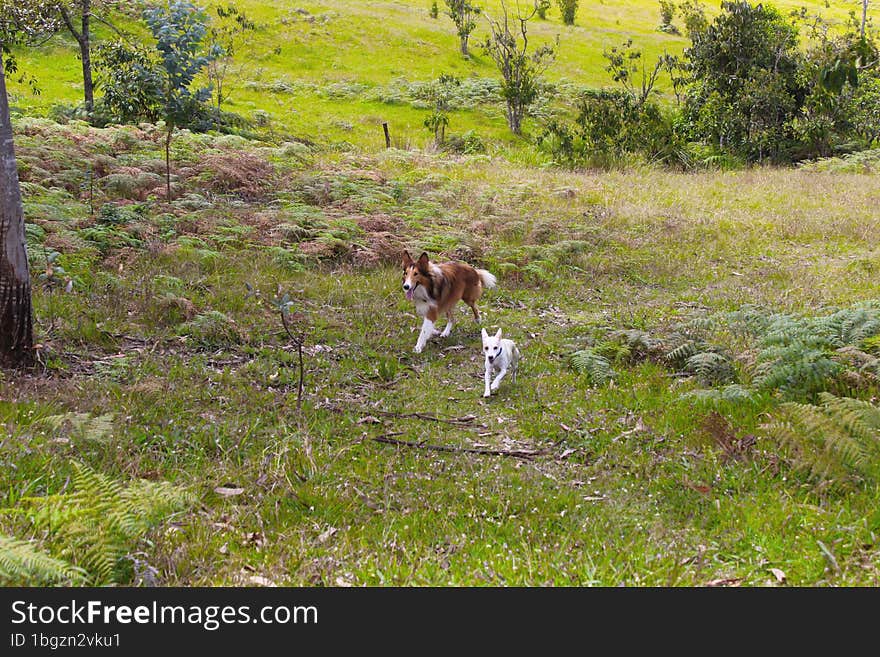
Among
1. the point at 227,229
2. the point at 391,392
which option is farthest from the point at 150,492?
the point at 227,229

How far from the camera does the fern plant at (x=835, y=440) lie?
5.54m

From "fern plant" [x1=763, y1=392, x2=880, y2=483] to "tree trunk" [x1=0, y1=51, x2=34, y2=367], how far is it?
7.29 meters

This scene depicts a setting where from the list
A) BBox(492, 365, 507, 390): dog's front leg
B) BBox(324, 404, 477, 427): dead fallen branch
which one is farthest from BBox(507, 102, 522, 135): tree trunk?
BBox(324, 404, 477, 427): dead fallen branch

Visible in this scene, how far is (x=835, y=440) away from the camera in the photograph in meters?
5.64

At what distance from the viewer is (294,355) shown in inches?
359

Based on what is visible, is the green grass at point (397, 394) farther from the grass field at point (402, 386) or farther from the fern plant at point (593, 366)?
the fern plant at point (593, 366)

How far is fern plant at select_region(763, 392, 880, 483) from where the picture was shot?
5535 millimetres

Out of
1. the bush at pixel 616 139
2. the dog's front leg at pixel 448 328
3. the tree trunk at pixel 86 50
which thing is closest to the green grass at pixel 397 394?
the dog's front leg at pixel 448 328

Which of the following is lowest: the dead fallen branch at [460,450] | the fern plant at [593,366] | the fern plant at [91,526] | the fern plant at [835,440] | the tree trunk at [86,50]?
the fern plant at [593,366]

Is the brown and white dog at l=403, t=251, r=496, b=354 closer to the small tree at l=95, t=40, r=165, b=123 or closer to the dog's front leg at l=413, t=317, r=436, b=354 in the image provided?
the dog's front leg at l=413, t=317, r=436, b=354

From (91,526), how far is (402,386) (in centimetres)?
458

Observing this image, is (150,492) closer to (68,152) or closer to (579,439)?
(579,439)

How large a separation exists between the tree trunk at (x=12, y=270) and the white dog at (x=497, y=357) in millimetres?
4959

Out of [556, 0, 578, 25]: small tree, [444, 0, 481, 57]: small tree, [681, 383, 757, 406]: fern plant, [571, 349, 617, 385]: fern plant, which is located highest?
[556, 0, 578, 25]: small tree
